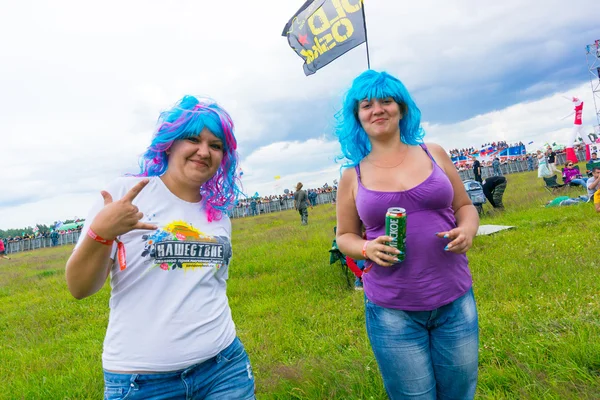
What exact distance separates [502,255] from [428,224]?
16.7 feet

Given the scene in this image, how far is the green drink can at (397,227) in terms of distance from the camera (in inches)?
69.5

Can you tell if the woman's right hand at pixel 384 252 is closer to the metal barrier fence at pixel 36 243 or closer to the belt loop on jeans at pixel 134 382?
the belt loop on jeans at pixel 134 382

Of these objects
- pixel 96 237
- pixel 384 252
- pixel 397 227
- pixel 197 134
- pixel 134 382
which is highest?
pixel 197 134

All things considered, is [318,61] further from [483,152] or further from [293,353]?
[483,152]

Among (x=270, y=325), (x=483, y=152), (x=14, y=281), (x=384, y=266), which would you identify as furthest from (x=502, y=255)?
(x=483, y=152)

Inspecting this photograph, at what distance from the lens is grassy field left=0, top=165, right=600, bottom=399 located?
113 inches

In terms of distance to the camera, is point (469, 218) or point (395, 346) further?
point (469, 218)

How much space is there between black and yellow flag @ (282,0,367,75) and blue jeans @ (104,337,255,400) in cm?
658

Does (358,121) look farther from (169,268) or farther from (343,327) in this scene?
(343,327)

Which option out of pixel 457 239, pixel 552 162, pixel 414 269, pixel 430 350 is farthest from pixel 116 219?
pixel 552 162

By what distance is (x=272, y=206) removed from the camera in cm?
4188

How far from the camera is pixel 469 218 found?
2.06 m

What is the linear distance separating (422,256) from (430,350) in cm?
51

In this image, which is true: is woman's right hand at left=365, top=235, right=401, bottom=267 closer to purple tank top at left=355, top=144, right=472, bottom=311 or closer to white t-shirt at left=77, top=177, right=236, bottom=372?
purple tank top at left=355, top=144, right=472, bottom=311
